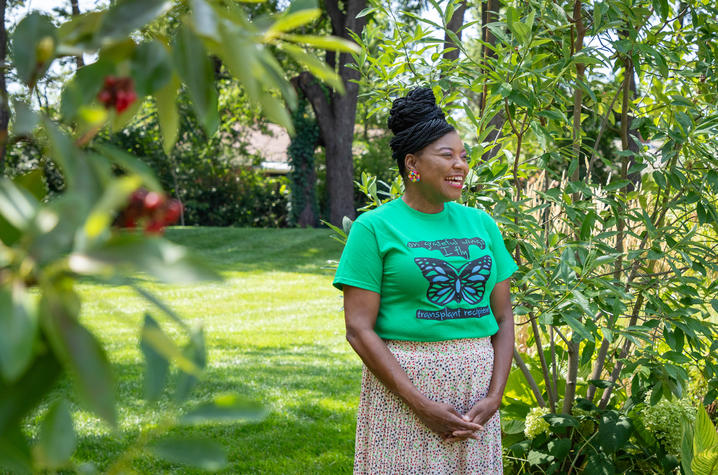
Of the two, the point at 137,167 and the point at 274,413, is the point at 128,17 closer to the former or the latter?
the point at 137,167

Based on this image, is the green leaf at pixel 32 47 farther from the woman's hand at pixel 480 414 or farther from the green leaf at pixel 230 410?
the woman's hand at pixel 480 414

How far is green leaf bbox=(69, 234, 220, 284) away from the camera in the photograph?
43 centimetres

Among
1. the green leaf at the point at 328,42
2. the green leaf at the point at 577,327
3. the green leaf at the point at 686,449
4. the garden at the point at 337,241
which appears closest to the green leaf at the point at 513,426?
the garden at the point at 337,241

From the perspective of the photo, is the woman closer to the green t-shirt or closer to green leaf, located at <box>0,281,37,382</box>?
the green t-shirt

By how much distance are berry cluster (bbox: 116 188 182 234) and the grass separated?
0.15 ft

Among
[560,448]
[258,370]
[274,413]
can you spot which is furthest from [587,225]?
[258,370]

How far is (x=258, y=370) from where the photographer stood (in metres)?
6.59

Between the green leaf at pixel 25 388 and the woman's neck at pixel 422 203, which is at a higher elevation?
the green leaf at pixel 25 388

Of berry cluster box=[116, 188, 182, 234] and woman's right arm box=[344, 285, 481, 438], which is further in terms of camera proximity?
woman's right arm box=[344, 285, 481, 438]

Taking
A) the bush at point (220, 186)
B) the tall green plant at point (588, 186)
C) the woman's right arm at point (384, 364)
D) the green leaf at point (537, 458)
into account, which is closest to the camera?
the woman's right arm at point (384, 364)

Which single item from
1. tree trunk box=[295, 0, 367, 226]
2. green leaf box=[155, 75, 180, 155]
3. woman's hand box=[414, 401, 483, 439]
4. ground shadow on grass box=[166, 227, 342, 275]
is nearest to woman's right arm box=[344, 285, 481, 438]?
woman's hand box=[414, 401, 483, 439]

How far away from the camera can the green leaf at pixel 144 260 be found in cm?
43

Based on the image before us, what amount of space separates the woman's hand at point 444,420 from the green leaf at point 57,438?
1.85 metres

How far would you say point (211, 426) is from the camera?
5.06 m
